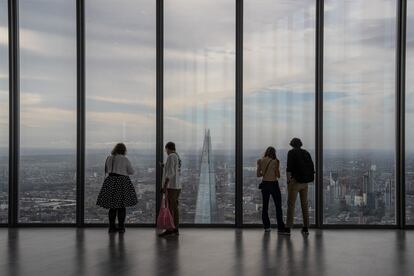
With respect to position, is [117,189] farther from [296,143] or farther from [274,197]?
[296,143]

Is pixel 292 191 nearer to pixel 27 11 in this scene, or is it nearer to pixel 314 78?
pixel 314 78

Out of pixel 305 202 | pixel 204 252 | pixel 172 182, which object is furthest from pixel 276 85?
pixel 204 252

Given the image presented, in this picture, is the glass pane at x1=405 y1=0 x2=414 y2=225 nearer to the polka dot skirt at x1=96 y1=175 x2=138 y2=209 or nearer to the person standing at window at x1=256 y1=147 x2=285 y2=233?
the person standing at window at x1=256 y1=147 x2=285 y2=233

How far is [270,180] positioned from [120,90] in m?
2.81

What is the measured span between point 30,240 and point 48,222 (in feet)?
4.63

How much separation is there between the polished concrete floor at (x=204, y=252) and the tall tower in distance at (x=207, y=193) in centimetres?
36

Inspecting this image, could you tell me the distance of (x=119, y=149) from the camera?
29.6ft

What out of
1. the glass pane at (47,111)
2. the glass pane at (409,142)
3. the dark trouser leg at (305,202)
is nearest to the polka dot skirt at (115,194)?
the glass pane at (47,111)

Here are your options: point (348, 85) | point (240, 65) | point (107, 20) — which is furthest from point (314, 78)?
point (107, 20)

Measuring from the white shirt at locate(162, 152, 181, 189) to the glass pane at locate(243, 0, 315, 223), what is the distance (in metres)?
1.32

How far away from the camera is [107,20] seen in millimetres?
9742

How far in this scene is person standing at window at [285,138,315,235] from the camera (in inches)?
352

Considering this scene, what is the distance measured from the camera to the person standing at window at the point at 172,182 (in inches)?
342

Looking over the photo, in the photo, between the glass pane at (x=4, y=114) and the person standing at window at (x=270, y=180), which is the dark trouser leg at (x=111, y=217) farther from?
the person standing at window at (x=270, y=180)
